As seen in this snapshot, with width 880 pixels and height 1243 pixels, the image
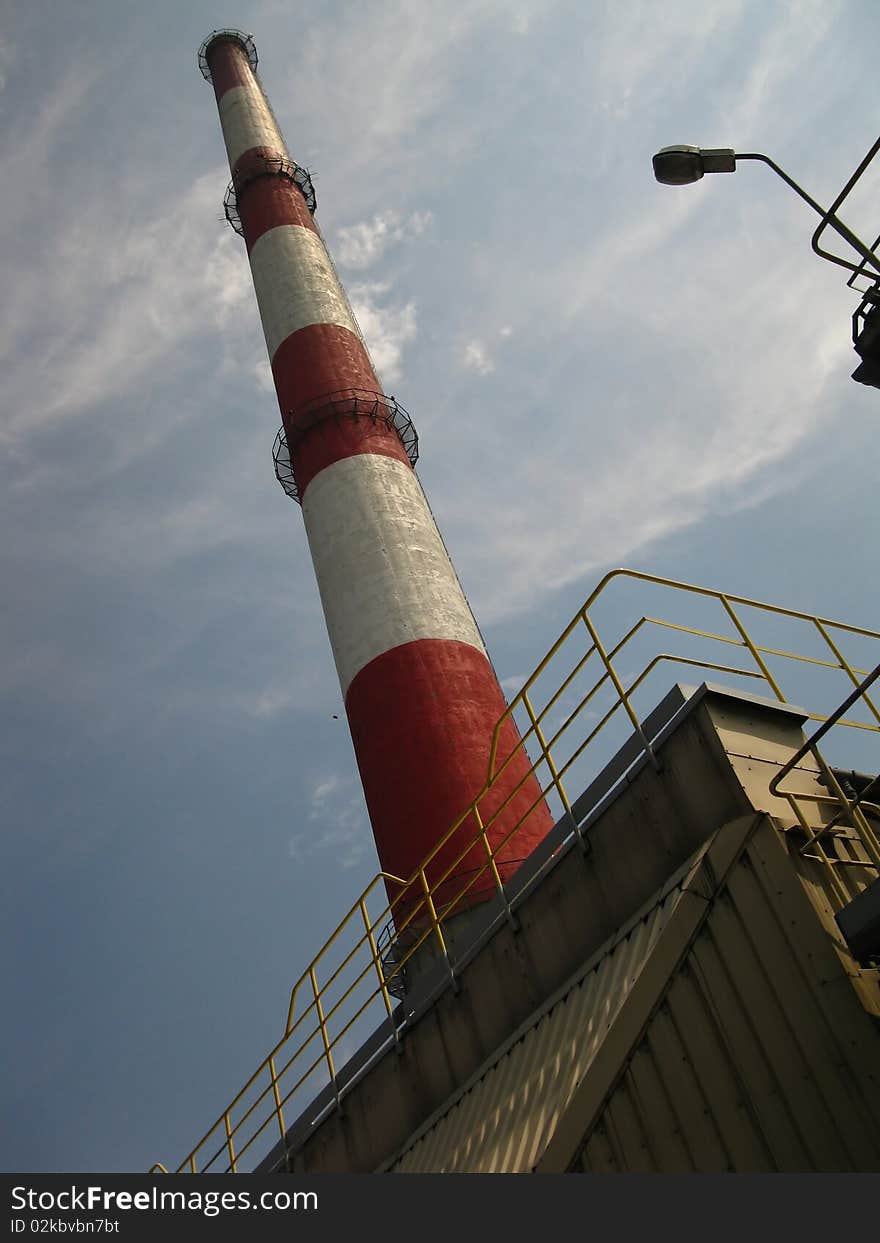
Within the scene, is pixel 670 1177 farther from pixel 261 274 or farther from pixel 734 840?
pixel 261 274

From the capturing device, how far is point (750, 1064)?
16.9 feet

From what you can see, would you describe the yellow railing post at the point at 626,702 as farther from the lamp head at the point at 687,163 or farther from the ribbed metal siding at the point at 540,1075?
the lamp head at the point at 687,163

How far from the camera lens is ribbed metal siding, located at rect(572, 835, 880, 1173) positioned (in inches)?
190

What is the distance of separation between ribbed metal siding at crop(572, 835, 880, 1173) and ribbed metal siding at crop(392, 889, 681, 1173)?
0.90 feet

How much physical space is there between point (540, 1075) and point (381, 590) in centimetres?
817

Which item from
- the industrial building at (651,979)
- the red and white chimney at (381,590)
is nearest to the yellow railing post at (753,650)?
the industrial building at (651,979)

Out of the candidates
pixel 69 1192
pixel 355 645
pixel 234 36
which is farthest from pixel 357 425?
pixel 234 36

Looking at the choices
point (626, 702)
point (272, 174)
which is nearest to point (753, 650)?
point (626, 702)

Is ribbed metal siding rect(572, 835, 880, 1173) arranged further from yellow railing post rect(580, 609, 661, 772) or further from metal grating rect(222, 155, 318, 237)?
metal grating rect(222, 155, 318, 237)

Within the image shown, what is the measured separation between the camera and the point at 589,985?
20.3 ft

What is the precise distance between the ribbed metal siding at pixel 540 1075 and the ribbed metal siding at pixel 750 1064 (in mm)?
274

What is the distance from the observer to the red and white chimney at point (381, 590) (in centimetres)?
1166

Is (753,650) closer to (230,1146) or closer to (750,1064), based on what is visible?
(750,1064)

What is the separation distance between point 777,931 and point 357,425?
470 inches
